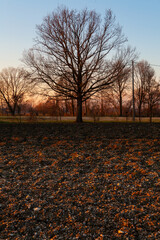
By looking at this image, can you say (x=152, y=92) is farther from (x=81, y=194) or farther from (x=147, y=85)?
(x=81, y=194)

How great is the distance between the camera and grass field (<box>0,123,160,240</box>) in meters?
3.38

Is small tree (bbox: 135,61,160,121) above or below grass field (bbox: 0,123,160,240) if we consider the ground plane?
above

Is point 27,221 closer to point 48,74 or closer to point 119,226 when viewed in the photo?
point 119,226

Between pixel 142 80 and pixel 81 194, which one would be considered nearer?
pixel 81 194

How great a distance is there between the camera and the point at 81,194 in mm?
4605

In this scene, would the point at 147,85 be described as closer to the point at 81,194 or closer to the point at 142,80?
the point at 142,80

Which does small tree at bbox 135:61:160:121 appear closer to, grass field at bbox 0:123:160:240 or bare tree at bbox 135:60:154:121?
bare tree at bbox 135:60:154:121

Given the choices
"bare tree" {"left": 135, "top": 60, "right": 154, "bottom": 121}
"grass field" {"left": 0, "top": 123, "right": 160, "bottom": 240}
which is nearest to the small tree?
"bare tree" {"left": 135, "top": 60, "right": 154, "bottom": 121}

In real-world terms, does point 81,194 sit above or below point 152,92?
below

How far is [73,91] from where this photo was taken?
Answer: 2078 centimetres

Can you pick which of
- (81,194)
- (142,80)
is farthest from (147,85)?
(81,194)

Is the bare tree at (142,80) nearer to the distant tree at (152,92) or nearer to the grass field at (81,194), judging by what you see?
the distant tree at (152,92)

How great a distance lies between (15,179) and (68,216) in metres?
2.41

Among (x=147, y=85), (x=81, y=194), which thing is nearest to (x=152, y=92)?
(x=147, y=85)
